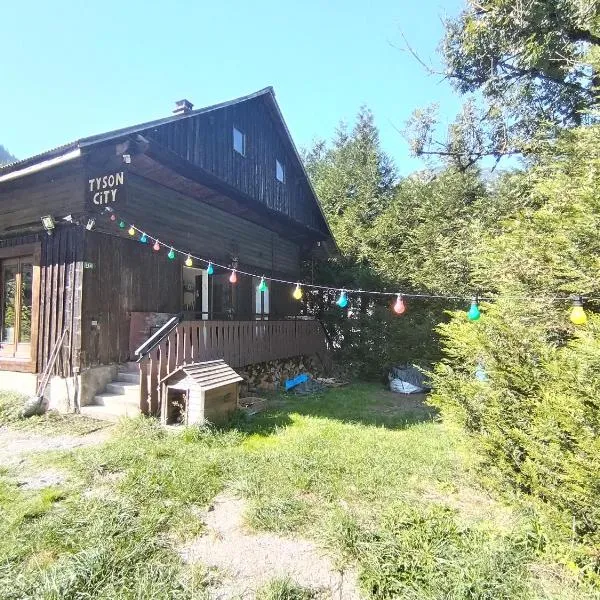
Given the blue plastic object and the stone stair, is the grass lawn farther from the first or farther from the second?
the blue plastic object

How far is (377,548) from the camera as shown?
280cm

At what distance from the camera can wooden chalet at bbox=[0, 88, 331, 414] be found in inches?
272

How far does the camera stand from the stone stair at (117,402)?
6.48 meters

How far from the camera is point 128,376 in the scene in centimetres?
744

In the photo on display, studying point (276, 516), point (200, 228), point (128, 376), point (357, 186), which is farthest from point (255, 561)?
point (357, 186)

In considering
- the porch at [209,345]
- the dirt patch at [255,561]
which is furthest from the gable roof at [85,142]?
the dirt patch at [255,561]

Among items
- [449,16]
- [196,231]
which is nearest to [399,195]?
[449,16]

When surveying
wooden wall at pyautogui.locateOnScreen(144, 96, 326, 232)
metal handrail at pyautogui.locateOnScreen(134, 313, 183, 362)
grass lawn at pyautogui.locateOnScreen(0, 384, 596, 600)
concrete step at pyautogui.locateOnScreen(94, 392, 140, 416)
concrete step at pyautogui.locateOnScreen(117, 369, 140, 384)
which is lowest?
grass lawn at pyautogui.locateOnScreen(0, 384, 596, 600)

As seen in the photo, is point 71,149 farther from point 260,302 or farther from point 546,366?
point 260,302

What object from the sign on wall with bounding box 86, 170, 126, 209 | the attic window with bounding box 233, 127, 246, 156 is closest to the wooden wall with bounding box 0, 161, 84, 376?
the sign on wall with bounding box 86, 170, 126, 209

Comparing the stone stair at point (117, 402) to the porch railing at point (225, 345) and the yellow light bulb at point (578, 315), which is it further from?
the yellow light bulb at point (578, 315)

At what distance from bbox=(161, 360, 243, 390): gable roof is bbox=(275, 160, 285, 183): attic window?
7.66 metres

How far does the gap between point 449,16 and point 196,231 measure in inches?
345

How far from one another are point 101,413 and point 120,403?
36 centimetres
